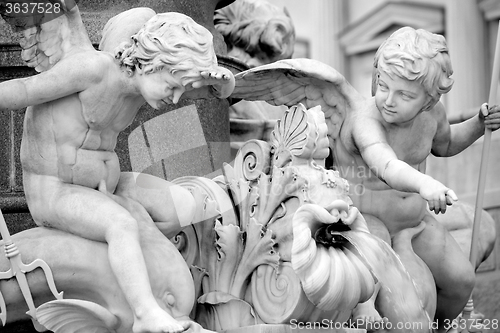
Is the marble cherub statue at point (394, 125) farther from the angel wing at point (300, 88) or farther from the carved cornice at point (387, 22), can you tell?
the carved cornice at point (387, 22)

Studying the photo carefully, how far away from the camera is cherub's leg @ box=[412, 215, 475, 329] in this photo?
701 centimetres

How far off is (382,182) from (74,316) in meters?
2.19

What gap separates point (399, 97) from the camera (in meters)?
6.55

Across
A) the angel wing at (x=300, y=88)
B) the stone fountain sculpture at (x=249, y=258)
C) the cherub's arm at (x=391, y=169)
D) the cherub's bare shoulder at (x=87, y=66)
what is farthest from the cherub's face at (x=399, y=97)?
the cherub's bare shoulder at (x=87, y=66)

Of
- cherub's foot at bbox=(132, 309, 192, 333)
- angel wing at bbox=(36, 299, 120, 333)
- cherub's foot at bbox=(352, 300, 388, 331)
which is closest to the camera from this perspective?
cherub's foot at bbox=(132, 309, 192, 333)

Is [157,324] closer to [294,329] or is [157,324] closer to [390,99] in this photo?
[294,329]

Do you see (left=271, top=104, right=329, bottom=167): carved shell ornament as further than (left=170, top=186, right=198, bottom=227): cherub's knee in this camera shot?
Yes

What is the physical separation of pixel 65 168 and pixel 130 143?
1042mm

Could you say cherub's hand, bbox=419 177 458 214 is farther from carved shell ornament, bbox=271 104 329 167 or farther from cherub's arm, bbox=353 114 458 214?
carved shell ornament, bbox=271 104 329 167

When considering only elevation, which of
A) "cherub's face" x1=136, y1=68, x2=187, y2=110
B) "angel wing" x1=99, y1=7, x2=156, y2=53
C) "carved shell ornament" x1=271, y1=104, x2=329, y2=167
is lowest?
"carved shell ornament" x1=271, y1=104, x2=329, y2=167

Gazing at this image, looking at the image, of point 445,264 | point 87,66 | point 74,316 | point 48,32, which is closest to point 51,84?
point 87,66

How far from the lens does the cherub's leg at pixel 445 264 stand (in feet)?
23.0

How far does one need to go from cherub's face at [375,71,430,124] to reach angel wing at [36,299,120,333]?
1.98m
